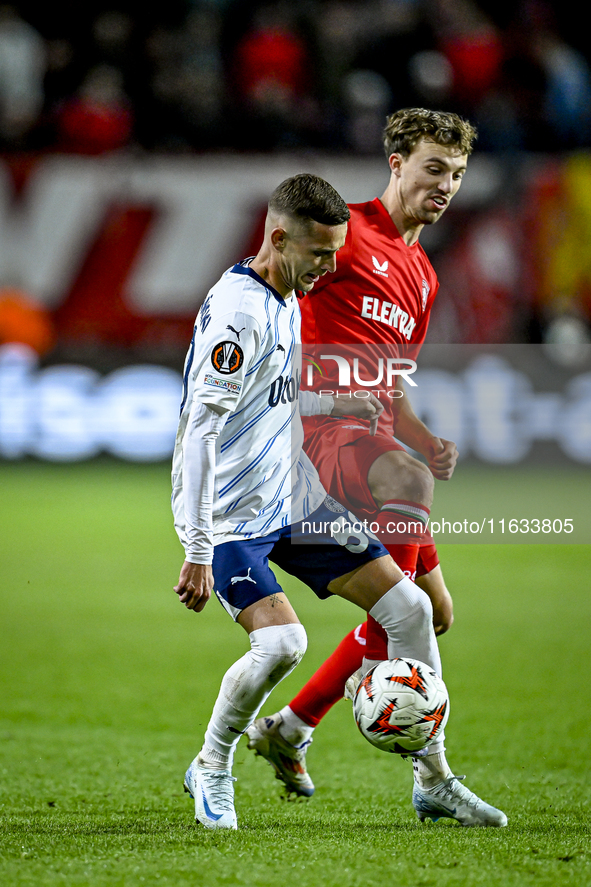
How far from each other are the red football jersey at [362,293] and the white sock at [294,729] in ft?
4.74

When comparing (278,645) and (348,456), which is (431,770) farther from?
(348,456)

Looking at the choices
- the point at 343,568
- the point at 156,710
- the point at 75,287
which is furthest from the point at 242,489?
the point at 75,287

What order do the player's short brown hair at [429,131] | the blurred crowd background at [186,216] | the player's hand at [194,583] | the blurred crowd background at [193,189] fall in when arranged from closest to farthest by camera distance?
the player's hand at [194,583] < the player's short brown hair at [429,131] < the blurred crowd background at [186,216] < the blurred crowd background at [193,189]

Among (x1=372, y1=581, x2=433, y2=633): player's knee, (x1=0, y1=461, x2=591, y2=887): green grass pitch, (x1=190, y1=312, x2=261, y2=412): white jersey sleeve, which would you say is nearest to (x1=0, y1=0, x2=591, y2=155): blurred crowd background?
(x1=0, y1=461, x2=591, y2=887): green grass pitch

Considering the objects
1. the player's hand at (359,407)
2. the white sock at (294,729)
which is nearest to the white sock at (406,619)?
the player's hand at (359,407)

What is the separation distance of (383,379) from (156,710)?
2.18 meters

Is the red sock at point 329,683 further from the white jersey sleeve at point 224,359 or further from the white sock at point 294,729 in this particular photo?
the white jersey sleeve at point 224,359

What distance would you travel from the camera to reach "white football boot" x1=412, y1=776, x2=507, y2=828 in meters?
3.74

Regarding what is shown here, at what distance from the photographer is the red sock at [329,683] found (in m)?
4.25

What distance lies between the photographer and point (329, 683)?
13.9 feet

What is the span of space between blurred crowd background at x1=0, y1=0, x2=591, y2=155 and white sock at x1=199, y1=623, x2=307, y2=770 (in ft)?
34.0

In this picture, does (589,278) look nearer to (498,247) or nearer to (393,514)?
(498,247)

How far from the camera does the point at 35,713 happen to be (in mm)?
5297

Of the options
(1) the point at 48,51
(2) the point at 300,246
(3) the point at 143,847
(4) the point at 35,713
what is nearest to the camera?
(3) the point at 143,847
